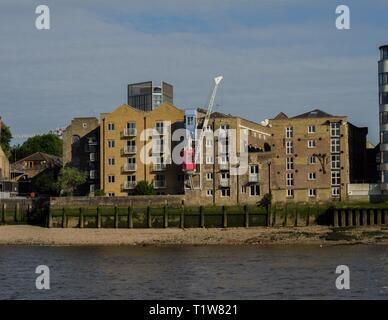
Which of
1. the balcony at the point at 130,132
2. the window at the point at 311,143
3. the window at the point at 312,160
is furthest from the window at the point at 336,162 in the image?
the balcony at the point at 130,132

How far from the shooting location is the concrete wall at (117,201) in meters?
102

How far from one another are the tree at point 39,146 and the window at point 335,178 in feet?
258

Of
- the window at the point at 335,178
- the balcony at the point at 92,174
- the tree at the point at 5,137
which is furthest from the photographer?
the tree at the point at 5,137

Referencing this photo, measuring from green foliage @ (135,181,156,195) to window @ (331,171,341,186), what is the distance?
71.9 ft

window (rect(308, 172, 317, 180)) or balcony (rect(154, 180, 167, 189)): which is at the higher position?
window (rect(308, 172, 317, 180))

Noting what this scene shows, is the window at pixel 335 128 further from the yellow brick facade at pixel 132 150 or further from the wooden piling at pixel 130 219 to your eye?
the wooden piling at pixel 130 219

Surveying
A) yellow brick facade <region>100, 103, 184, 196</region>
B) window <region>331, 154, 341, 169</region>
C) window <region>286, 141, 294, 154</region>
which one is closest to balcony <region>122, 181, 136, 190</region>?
yellow brick facade <region>100, 103, 184, 196</region>

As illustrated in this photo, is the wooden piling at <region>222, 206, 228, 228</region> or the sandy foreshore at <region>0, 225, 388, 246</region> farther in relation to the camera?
the wooden piling at <region>222, 206, 228, 228</region>

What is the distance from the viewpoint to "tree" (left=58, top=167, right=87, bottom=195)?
374ft

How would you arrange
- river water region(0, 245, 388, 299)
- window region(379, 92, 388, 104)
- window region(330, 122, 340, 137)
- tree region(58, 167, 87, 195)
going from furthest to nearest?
tree region(58, 167, 87, 195) < window region(330, 122, 340, 137) < window region(379, 92, 388, 104) < river water region(0, 245, 388, 299)

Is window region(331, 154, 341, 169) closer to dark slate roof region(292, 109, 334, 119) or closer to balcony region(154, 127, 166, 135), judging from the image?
dark slate roof region(292, 109, 334, 119)

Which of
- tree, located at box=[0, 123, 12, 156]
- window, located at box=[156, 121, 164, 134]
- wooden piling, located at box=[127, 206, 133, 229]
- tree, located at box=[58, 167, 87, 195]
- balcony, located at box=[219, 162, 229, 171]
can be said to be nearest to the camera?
wooden piling, located at box=[127, 206, 133, 229]

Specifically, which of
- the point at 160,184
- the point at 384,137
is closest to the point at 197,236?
the point at 160,184
